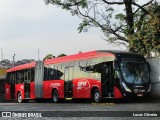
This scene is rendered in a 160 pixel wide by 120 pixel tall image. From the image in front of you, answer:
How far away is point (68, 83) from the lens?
101 feet

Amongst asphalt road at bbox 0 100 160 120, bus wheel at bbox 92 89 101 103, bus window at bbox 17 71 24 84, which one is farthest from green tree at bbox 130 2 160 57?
bus window at bbox 17 71 24 84

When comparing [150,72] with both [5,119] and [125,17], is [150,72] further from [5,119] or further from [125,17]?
[5,119]

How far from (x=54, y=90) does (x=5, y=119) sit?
18.2 m

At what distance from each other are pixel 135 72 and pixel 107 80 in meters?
1.64

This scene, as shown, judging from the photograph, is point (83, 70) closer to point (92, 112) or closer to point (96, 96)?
point (96, 96)

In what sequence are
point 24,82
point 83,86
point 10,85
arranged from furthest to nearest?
point 10,85 → point 24,82 → point 83,86

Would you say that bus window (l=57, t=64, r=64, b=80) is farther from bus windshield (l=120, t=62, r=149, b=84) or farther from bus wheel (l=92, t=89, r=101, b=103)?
bus windshield (l=120, t=62, r=149, b=84)

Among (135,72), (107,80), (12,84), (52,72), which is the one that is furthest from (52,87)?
(12,84)

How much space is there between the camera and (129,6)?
117 ft

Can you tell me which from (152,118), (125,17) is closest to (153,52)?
(125,17)

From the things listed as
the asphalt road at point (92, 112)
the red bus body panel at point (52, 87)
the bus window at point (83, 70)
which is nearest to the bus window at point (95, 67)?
the bus window at point (83, 70)

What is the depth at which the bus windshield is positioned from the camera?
87.1ft

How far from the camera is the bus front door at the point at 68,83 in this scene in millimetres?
30688

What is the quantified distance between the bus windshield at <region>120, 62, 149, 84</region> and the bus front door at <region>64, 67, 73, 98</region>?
4.98m
